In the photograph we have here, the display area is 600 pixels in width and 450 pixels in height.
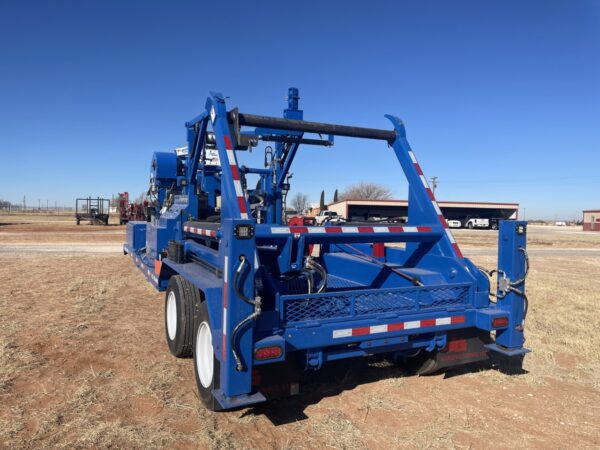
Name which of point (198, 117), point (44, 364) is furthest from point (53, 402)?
point (198, 117)

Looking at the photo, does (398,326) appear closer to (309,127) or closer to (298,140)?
(309,127)

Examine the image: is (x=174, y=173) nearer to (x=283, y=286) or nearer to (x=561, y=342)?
(x=283, y=286)

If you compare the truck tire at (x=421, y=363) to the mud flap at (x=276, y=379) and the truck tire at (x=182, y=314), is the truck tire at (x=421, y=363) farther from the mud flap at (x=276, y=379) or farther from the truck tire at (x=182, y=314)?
the truck tire at (x=182, y=314)

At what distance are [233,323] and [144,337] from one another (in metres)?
2.95

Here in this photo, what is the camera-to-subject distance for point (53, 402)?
11.4 feet

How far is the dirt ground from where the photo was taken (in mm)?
3021

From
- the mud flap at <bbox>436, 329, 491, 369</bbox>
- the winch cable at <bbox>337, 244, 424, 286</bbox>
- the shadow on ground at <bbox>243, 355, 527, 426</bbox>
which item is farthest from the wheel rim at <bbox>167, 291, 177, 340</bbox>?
the mud flap at <bbox>436, 329, 491, 369</bbox>

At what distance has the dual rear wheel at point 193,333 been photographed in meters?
3.29

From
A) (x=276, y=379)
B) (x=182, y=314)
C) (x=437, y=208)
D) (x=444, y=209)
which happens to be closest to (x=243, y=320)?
(x=276, y=379)

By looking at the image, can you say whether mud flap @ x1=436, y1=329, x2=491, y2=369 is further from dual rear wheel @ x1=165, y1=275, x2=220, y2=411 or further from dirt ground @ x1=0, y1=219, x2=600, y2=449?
dual rear wheel @ x1=165, y1=275, x2=220, y2=411

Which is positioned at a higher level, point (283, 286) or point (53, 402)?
point (283, 286)

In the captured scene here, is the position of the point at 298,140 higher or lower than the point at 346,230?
higher

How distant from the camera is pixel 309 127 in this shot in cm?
423

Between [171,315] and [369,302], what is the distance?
2324 millimetres
